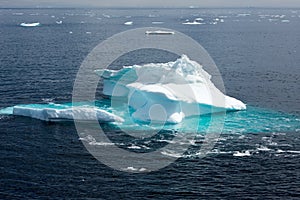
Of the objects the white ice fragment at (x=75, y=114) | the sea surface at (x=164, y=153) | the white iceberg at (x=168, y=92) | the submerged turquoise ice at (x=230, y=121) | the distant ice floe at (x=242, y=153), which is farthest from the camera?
the white iceberg at (x=168, y=92)

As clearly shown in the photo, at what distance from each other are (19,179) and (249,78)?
4117cm

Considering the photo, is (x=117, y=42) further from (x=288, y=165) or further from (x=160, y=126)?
(x=288, y=165)

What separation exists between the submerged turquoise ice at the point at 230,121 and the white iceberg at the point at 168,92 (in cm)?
97

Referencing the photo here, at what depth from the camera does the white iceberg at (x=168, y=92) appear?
45594 mm

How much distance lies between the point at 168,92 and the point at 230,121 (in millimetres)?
6676

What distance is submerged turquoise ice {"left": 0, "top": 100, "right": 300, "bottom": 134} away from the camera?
4269 cm

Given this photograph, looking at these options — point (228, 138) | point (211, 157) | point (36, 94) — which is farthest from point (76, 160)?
point (36, 94)

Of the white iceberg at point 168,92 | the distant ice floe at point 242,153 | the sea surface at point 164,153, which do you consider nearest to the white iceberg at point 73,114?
the sea surface at point 164,153

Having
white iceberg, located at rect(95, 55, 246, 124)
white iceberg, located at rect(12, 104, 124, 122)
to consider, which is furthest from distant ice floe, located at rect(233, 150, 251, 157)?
white iceberg, located at rect(12, 104, 124, 122)

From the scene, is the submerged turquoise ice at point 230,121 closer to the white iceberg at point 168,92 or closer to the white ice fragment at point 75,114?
the white ice fragment at point 75,114

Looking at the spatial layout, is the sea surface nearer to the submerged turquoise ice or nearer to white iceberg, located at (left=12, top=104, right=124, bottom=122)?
the submerged turquoise ice

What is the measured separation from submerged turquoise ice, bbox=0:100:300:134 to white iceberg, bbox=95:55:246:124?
0.97 meters

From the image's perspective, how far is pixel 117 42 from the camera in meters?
110

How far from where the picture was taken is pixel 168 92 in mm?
46344
